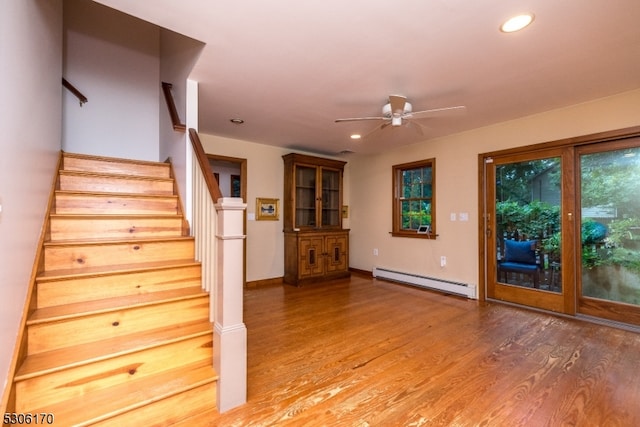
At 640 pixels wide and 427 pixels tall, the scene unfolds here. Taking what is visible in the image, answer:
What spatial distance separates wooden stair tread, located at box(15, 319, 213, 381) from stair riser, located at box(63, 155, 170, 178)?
1723mm

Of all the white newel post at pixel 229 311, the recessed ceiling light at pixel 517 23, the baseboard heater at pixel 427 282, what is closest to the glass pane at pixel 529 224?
the baseboard heater at pixel 427 282

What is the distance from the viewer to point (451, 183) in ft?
14.0

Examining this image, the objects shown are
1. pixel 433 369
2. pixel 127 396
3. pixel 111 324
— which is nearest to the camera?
pixel 127 396

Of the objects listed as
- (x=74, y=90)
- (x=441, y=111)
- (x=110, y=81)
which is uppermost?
(x=110, y=81)

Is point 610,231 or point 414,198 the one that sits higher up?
point 414,198

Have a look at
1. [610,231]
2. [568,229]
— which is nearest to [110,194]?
[568,229]

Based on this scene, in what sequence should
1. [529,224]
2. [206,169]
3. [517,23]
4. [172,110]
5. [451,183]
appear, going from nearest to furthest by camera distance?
[517,23]
[206,169]
[172,110]
[529,224]
[451,183]

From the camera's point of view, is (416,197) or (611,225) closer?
(611,225)

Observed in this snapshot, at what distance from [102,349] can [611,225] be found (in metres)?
4.46

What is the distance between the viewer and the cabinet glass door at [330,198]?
17.6 feet

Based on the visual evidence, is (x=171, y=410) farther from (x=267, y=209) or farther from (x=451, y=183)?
(x=451, y=183)

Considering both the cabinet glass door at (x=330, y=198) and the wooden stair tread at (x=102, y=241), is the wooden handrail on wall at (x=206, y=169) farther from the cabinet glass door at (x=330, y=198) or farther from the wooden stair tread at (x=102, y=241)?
the cabinet glass door at (x=330, y=198)

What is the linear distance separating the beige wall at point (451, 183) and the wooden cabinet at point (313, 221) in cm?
51

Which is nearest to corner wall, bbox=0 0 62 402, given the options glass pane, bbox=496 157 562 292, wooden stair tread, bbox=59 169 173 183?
wooden stair tread, bbox=59 169 173 183
